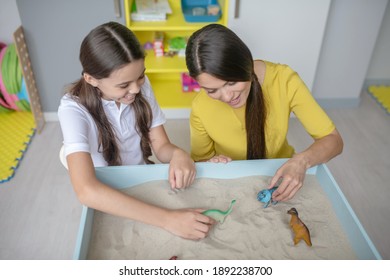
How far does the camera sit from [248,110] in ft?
4.61

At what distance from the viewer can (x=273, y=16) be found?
2.44 metres

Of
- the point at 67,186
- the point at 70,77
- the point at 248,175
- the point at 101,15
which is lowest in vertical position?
the point at 67,186

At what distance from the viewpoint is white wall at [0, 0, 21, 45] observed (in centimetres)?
273

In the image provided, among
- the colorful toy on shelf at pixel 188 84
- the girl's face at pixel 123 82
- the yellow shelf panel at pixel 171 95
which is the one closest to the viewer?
the girl's face at pixel 123 82

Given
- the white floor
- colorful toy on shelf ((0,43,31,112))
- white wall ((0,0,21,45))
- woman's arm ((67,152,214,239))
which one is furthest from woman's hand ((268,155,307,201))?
white wall ((0,0,21,45))

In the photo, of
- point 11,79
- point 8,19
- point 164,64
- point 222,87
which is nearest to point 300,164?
point 222,87

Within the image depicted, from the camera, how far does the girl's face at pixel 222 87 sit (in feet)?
3.95

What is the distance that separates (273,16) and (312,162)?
1.43 metres

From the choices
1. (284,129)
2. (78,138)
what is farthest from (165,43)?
(78,138)

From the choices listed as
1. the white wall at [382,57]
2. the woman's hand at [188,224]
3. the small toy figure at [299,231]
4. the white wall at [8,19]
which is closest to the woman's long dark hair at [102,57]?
the woman's hand at [188,224]

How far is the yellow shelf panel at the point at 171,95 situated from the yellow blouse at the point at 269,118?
1.26 meters

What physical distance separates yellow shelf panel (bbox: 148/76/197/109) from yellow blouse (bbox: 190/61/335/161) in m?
1.26

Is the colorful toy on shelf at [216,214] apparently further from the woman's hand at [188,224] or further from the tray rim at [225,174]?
the tray rim at [225,174]

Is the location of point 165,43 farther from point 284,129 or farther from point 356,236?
point 356,236
